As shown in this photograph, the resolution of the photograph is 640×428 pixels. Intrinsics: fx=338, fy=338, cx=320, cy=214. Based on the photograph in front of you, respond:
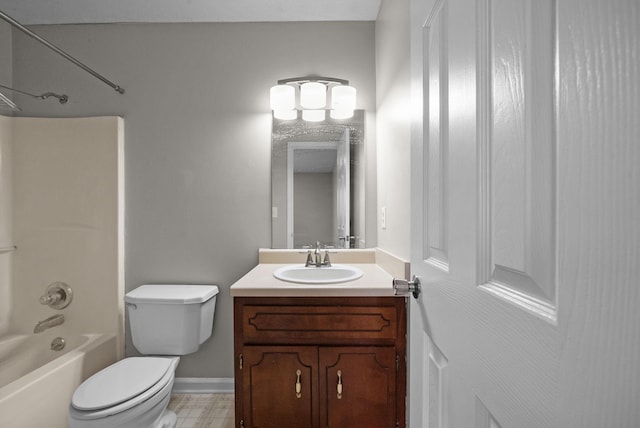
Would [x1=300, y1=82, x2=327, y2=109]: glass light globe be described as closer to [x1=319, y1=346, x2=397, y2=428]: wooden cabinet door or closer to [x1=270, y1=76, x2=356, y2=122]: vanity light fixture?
[x1=270, y1=76, x2=356, y2=122]: vanity light fixture

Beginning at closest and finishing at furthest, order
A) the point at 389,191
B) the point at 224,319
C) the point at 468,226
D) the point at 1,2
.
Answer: the point at 468,226 < the point at 389,191 < the point at 1,2 < the point at 224,319

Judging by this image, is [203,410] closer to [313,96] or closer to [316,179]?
[316,179]

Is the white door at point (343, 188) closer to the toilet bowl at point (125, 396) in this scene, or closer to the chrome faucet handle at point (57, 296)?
the toilet bowl at point (125, 396)

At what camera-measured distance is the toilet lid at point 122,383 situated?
1.36m

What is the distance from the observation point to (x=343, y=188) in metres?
2.18

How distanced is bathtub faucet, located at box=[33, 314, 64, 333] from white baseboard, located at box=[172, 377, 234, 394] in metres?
0.80

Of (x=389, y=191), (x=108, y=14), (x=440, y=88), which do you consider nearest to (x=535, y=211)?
(x=440, y=88)

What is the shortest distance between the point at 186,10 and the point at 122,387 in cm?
209

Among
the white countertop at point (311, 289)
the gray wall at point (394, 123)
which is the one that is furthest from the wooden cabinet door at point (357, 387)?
the gray wall at point (394, 123)

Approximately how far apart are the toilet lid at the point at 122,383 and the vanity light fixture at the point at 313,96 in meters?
1.57

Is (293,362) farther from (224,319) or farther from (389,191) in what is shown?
(389,191)

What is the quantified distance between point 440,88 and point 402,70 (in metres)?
0.93

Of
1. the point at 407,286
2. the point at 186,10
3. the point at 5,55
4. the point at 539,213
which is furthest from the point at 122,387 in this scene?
the point at 5,55

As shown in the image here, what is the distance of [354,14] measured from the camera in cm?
210
